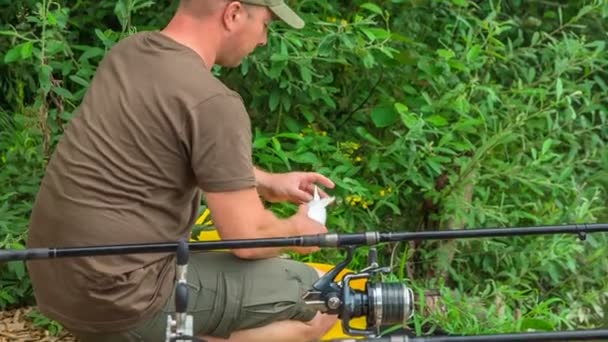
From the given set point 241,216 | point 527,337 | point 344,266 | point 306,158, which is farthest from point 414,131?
point 527,337

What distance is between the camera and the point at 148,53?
10.2ft

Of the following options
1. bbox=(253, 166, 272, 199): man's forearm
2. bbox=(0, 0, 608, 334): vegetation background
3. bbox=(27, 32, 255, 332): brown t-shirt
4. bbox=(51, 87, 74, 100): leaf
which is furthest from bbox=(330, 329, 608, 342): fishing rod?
bbox=(51, 87, 74, 100): leaf

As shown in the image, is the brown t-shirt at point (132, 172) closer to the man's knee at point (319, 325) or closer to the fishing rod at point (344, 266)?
the fishing rod at point (344, 266)

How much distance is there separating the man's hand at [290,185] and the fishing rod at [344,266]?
0.88 metres

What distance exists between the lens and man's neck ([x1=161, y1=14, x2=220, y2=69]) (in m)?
3.16

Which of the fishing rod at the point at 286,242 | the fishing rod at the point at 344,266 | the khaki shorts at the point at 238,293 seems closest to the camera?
the fishing rod at the point at 344,266

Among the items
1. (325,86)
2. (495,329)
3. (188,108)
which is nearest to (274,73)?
(325,86)

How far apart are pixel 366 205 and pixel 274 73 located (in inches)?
30.8

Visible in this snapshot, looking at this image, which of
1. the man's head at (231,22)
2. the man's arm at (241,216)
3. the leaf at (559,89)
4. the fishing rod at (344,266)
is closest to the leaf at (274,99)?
the leaf at (559,89)

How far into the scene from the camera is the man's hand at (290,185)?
362cm

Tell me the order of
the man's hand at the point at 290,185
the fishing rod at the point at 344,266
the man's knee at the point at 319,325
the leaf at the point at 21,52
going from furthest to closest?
the leaf at the point at 21,52, the man's hand at the point at 290,185, the man's knee at the point at 319,325, the fishing rod at the point at 344,266

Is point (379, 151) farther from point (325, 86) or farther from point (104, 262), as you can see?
point (104, 262)

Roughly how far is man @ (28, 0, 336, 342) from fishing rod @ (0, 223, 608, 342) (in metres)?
0.28

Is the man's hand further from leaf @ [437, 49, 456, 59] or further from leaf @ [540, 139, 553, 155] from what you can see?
leaf @ [540, 139, 553, 155]
